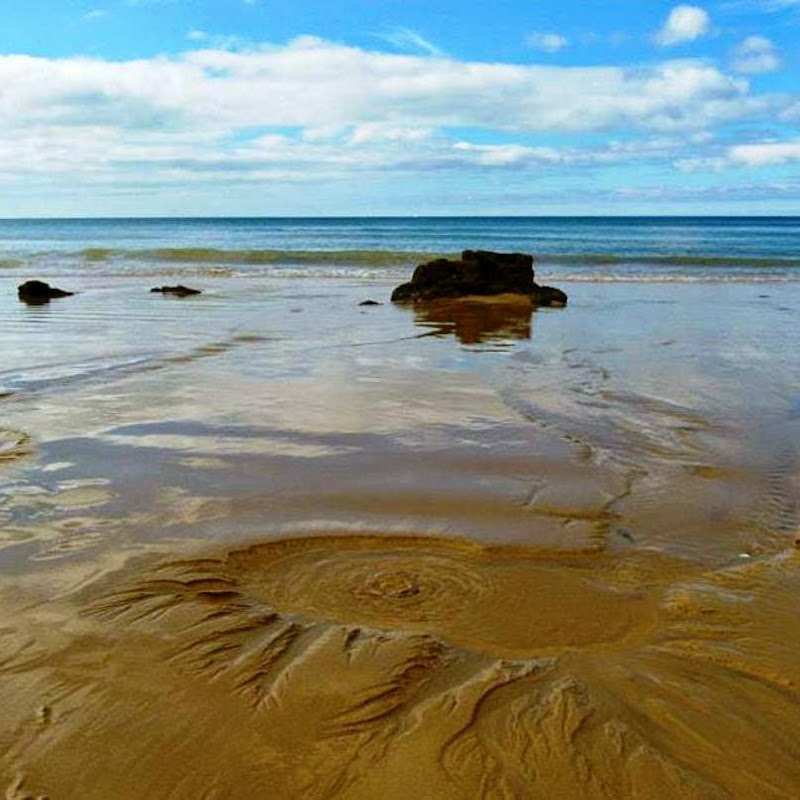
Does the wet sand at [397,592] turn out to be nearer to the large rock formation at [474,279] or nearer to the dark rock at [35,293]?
the large rock formation at [474,279]

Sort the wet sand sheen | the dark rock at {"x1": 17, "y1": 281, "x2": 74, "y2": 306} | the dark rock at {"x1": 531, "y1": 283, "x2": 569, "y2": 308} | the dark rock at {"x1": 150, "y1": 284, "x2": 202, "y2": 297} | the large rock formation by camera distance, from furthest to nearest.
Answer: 1. the dark rock at {"x1": 150, "y1": 284, "x2": 202, "y2": 297}
2. the large rock formation
3. the dark rock at {"x1": 17, "y1": 281, "x2": 74, "y2": 306}
4. the dark rock at {"x1": 531, "y1": 283, "x2": 569, "y2": 308}
5. the wet sand sheen

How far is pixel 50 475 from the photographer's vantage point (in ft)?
18.8

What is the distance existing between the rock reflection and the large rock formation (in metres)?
0.41

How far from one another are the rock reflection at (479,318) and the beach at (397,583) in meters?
3.81

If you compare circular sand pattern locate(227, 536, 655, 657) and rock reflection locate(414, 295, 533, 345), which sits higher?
circular sand pattern locate(227, 536, 655, 657)

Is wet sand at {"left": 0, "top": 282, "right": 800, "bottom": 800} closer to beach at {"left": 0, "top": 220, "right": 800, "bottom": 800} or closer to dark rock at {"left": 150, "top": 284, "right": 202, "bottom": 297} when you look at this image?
beach at {"left": 0, "top": 220, "right": 800, "bottom": 800}

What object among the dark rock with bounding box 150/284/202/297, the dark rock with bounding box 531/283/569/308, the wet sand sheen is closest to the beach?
the wet sand sheen

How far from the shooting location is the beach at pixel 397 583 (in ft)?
9.21

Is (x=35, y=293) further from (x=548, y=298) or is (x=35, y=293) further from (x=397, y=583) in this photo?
(x=397, y=583)

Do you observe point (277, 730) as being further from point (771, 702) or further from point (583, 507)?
point (583, 507)

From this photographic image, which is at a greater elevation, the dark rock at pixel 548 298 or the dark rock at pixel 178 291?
the dark rock at pixel 548 298

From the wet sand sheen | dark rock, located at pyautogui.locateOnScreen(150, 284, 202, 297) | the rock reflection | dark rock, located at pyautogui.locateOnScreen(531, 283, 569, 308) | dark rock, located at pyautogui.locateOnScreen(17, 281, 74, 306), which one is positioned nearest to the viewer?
the wet sand sheen

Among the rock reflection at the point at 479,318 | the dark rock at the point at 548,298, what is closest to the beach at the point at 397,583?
the rock reflection at the point at 479,318

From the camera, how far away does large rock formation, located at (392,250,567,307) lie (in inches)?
757
